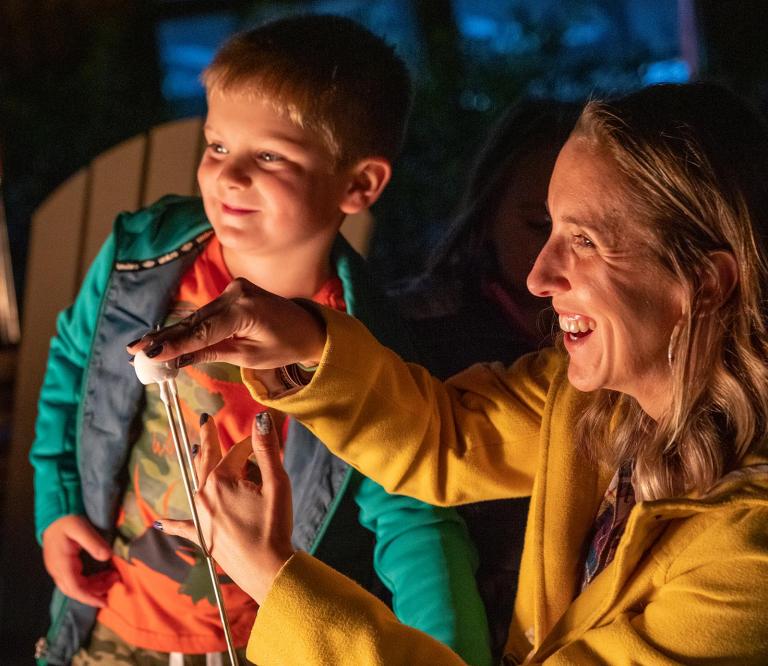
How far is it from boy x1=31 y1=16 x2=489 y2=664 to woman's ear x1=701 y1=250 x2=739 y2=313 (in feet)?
1.19

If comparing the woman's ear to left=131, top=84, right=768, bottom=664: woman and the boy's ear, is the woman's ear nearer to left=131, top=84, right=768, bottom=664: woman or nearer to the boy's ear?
left=131, top=84, right=768, bottom=664: woman

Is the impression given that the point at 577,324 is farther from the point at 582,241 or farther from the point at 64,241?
the point at 64,241

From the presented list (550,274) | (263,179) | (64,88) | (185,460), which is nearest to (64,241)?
(64,88)

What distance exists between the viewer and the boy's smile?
3.11 ft

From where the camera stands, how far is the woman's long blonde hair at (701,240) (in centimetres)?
75

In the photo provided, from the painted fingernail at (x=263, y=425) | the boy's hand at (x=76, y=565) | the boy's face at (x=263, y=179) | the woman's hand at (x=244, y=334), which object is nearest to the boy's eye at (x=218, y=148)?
the boy's face at (x=263, y=179)

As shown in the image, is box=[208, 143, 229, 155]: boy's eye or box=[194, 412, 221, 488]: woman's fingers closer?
box=[194, 412, 221, 488]: woman's fingers

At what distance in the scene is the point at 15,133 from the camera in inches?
58.9

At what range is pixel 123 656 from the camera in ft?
3.55

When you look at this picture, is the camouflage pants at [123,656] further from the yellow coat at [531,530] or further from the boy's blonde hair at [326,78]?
the boy's blonde hair at [326,78]

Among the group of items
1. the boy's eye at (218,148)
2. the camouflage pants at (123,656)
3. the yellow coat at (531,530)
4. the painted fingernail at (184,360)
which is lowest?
the camouflage pants at (123,656)

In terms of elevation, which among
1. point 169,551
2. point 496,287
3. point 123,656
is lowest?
point 123,656

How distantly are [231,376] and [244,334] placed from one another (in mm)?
187

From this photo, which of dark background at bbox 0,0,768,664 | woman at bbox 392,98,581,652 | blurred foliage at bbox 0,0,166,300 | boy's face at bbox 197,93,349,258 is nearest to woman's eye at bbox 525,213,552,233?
woman at bbox 392,98,581,652
